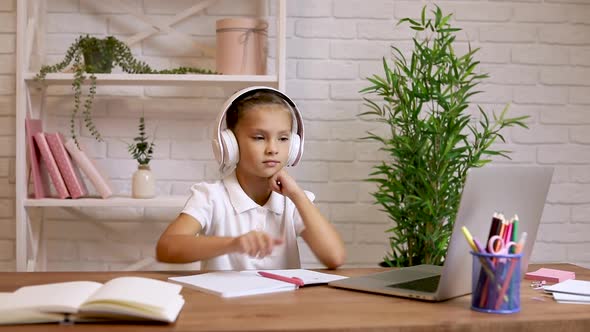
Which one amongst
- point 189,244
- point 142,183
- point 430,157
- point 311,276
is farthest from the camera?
point 142,183

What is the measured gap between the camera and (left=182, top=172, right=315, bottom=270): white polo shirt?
193 cm

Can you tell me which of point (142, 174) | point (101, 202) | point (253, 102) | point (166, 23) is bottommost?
point (101, 202)

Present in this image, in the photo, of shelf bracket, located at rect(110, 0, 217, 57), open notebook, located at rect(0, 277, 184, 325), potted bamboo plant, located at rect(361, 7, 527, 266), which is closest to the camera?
open notebook, located at rect(0, 277, 184, 325)

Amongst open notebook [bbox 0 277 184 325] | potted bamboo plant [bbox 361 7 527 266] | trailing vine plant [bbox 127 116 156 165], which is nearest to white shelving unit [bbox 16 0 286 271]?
trailing vine plant [bbox 127 116 156 165]

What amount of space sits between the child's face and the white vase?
0.90 m

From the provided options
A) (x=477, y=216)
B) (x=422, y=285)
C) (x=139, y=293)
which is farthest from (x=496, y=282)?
(x=139, y=293)

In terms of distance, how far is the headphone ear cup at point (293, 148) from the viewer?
1919mm

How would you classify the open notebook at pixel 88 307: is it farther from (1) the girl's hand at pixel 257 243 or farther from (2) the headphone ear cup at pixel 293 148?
(2) the headphone ear cup at pixel 293 148

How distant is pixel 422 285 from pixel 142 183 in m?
1.55

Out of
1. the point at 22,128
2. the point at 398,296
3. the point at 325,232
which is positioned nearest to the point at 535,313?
the point at 398,296

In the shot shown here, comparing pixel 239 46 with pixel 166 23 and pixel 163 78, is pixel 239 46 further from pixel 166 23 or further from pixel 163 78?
pixel 166 23

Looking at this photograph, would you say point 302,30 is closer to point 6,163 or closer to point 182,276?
point 6,163

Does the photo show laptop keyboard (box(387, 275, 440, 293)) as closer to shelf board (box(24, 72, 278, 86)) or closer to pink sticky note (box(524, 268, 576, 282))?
pink sticky note (box(524, 268, 576, 282))

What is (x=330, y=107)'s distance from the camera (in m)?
3.06
